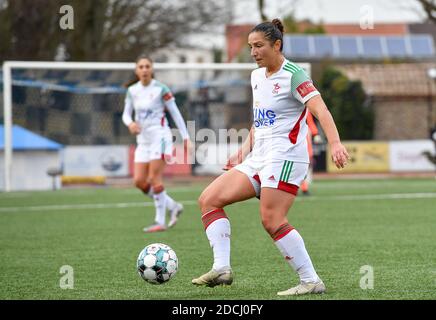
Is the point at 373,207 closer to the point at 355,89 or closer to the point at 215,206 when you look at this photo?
the point at 215,206

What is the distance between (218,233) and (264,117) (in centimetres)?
90

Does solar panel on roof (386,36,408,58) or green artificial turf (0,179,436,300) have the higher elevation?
solar panel on roof (386,36,408,58)

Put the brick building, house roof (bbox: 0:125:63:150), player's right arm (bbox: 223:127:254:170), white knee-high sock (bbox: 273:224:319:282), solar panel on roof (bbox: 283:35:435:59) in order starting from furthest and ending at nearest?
solar panel on roof (bbox: 283:35:435:59)
the brick building
house roof (bbox: 0:125:63:150)
player's right arm (bbox: 223:127:254:170)
white knee-high sock (bbox: 273:224:319:282)

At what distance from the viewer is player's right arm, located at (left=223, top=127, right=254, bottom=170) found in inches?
275

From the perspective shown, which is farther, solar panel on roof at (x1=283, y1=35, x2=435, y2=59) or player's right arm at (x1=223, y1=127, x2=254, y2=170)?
solar panel on roof at (x1=283, y1=35, x2=435, y2=59)

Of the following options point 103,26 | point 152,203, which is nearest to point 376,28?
point 103,26

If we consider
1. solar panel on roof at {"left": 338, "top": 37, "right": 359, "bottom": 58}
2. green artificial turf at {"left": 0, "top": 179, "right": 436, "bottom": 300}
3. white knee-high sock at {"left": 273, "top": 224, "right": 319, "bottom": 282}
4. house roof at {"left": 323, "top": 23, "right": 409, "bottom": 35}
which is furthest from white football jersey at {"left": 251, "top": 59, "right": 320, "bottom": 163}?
house roof at {"left": 323, "top": 23, "right": 409, "bottom": 35}

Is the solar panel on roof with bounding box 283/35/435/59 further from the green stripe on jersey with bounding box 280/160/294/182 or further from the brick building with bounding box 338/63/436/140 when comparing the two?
the green stripe on jersey with bounding box 280/160/294/182

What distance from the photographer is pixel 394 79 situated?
47562 millimetres

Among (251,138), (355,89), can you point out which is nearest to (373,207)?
(251,138)

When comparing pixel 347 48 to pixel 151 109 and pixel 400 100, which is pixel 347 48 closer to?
pixel 400 100

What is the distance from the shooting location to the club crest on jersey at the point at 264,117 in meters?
6.51

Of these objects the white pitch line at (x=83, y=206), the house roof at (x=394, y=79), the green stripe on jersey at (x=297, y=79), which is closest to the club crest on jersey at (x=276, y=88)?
the green stripe on jersey at (x=297, y=79)

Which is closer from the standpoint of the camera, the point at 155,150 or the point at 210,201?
the point at 210,201
